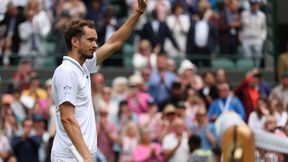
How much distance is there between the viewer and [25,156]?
16.7m

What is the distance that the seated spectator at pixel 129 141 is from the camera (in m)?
16.5

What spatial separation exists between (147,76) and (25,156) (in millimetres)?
3022

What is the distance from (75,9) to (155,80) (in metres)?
2.56

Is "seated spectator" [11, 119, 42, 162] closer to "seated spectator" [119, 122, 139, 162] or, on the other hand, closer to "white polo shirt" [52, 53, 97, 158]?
"seated spectator" [119, 122, 139, 162]

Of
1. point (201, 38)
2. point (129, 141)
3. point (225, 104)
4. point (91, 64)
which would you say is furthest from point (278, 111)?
point (91, 64)

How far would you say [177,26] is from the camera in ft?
67.4

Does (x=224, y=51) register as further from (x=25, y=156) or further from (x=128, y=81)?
(x=25, y=156)

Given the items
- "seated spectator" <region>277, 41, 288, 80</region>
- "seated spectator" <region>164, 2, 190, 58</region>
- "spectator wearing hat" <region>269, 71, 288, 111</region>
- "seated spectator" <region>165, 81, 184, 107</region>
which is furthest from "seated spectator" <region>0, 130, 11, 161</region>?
"seated spectator" <region>277, 41, 288, 80</region>

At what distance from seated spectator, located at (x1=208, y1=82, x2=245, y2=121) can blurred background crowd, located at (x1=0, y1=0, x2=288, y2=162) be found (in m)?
0.02

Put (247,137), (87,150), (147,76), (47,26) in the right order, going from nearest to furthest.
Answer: (247,137) → (87,150) → (147,76) → (47,26)

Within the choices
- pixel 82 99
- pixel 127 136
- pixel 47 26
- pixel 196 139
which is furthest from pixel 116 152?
pixel 82 99

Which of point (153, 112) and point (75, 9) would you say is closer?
point (153, 112)

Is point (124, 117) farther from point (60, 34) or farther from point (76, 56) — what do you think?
point (76, 56)

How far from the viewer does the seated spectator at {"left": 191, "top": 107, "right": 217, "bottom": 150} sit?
16159 millimetres
